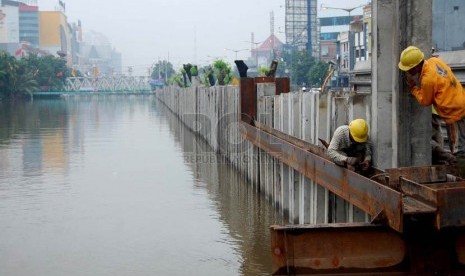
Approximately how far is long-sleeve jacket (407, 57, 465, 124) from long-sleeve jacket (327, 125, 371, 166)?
1054 millimetres

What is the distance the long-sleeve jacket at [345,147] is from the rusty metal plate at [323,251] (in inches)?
92.9

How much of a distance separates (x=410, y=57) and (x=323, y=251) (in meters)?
2.64

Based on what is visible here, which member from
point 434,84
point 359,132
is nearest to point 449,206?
point 434,84

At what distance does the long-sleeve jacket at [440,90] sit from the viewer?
7.99 m

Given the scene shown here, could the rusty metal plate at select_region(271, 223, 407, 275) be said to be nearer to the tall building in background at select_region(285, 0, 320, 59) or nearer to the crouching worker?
the crouching worker

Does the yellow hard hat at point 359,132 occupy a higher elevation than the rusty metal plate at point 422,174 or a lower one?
higher

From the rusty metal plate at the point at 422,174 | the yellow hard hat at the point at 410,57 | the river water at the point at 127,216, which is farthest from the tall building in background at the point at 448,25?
the rusty metal plate at the point at 422,174

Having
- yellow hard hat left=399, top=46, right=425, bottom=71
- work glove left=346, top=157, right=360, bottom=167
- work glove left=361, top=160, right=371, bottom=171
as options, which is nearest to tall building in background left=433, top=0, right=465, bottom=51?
work glove left=361, top=160, right=371, bottom=171

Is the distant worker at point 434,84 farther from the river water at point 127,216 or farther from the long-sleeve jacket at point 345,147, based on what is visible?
the river water at point 127,216

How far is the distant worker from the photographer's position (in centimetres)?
796

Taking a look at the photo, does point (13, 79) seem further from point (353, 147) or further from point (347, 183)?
point (347, 183)

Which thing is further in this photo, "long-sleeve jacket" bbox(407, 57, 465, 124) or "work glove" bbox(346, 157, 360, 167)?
"work glove" bbox(346, 157, 360, 167)

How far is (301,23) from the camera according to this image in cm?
14425

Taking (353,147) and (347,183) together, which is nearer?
(347,183)
